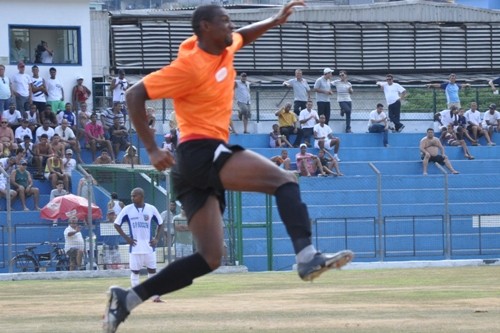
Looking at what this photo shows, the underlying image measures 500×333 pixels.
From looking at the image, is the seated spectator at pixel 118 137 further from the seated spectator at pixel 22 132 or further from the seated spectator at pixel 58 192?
the seated spectator at pixel 58 192

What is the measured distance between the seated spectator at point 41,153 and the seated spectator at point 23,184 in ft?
2.67

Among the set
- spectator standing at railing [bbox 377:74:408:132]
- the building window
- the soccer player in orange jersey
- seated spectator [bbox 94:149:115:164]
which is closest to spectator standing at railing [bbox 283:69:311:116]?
spectator standing at railing [bbox 377:74:408:132]

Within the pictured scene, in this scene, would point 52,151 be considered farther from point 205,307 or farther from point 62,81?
point 205,307

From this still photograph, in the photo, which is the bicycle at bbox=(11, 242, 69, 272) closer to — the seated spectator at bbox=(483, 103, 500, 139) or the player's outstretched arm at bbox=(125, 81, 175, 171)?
the seated spectator at bbox=(483, 103, 500, 139)

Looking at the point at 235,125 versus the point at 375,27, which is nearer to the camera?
the point at 235,125

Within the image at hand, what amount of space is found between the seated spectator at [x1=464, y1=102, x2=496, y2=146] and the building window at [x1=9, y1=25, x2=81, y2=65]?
12010 mm

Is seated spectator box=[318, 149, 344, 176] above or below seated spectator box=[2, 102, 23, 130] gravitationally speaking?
below

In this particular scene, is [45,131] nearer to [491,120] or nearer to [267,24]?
[491,120]

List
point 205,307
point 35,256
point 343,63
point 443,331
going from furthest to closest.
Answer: point 343,63 → point 35,256 → point 205,307 → point 443,331

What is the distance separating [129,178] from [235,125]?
6659 mm

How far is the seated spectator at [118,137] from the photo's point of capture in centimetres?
3362

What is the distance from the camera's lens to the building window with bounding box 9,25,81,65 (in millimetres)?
37219

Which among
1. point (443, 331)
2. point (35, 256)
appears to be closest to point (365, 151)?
point (35, 256)

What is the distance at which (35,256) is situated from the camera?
28234mm
